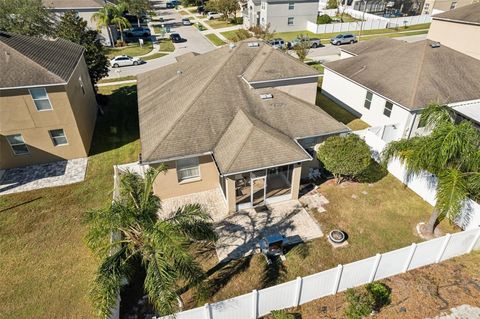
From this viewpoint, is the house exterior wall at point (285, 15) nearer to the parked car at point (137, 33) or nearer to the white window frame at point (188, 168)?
the parked car at point (137, 33)

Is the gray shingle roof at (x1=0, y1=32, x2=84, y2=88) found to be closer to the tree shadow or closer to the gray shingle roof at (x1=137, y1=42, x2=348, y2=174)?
the gray shingle roof at (x1=137, y1=42, x2=348, y2=174)

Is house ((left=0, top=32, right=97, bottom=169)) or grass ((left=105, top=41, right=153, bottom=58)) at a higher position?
house ((left=0, top=32, right=97, bottom=169))

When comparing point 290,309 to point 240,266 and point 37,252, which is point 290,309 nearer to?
point 240,266

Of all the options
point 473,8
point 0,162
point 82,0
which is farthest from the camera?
point 82,0

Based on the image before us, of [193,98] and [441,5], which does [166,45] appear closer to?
[193,98]

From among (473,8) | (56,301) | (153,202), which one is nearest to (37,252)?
(56,301)

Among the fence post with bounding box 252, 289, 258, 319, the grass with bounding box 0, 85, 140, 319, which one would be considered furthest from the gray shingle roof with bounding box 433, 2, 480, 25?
the fence post with bounding box 252, 289, 258, 319
